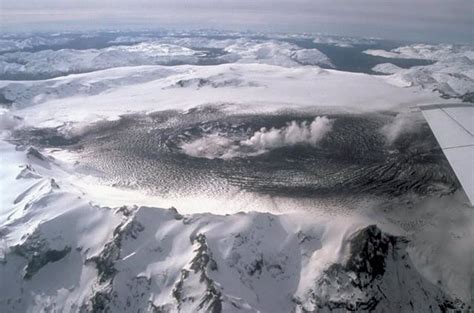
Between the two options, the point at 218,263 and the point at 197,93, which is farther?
the point at 197,93

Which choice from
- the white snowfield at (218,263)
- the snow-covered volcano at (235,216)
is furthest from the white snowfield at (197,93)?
the white snowfield at (218,263)

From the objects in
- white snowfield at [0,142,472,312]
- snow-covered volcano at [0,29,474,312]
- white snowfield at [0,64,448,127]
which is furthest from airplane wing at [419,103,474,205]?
white snowfield at [0,64,448,127]

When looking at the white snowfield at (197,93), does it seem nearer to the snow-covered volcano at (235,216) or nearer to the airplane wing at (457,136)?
the snow-covered volcano at (235,216)

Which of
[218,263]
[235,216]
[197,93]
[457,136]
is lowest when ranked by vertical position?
[197,93]

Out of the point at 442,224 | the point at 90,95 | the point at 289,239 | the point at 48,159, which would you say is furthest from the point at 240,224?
the point at 90,95

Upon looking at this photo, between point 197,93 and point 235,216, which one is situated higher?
point 235,216

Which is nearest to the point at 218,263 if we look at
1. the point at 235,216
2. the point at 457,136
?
the point at 235,216

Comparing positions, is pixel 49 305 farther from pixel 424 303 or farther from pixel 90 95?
pixel 90 95

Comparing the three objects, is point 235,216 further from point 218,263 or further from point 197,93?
point 197,93

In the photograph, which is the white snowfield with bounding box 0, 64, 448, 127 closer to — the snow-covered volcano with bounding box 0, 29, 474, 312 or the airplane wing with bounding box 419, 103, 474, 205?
the snow-covered volcano with bounding box 0, 29, 474, 312

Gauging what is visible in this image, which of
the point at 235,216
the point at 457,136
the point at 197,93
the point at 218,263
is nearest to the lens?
the point at 218,263
